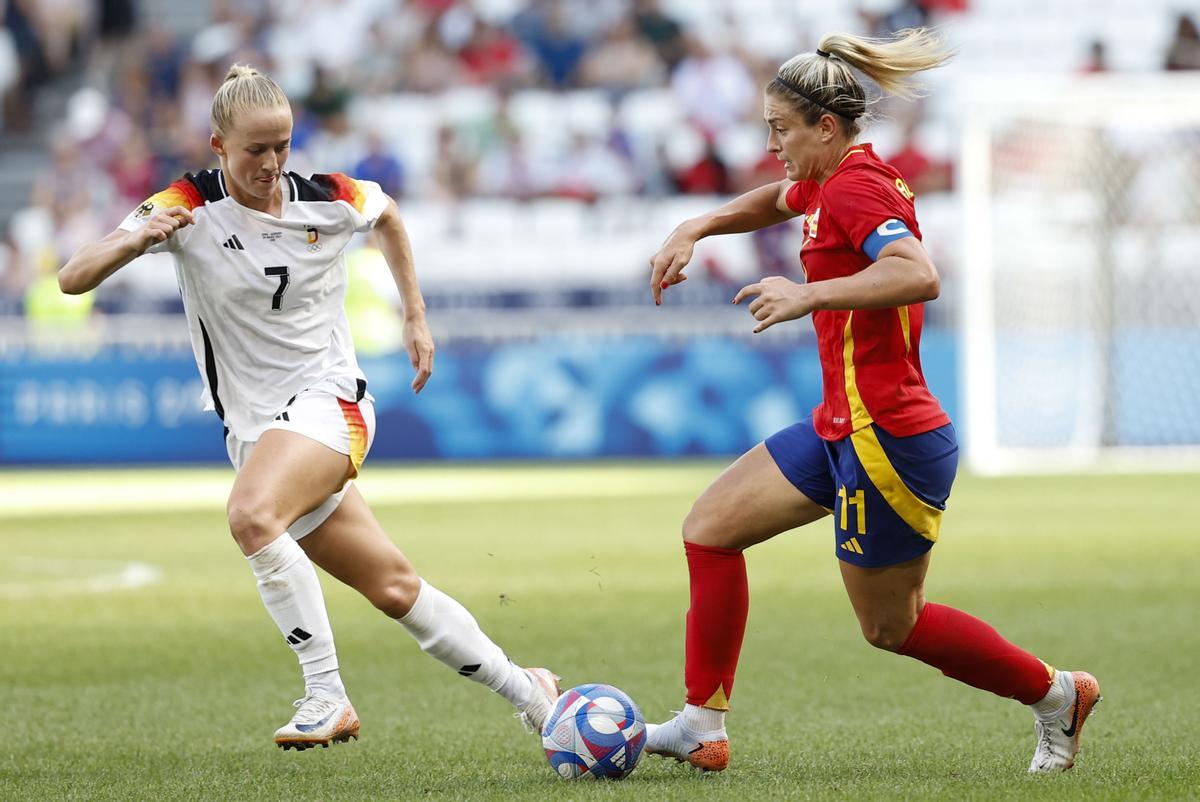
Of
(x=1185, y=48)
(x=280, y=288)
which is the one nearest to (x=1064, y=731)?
(x=280, y=288)

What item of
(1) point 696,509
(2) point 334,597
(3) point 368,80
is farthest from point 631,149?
(1) point 696,509

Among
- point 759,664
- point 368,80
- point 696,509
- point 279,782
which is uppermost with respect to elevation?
point 368,80

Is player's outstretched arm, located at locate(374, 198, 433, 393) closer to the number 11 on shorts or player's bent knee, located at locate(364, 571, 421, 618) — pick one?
player's bent knee, located at locate(364, 571, 421, 618)

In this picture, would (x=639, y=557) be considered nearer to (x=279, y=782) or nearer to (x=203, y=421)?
(x=279, y=782)

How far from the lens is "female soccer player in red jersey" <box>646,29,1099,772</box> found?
4707 mm

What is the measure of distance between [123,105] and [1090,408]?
42.8 ft

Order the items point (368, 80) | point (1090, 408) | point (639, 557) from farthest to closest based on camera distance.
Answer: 1. point (368, 80)
2. point (1090, 408)
3. point (639, 557)

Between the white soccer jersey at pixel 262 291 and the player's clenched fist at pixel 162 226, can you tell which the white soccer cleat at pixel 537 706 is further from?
the player's clenched fist at pixel 162 226

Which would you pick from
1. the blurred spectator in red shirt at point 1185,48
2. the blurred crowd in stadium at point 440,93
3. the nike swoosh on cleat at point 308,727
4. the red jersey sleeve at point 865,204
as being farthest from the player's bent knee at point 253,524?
the blurred spectator in red shirt at point 1185,48

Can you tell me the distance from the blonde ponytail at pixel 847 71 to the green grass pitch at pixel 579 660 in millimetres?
1736

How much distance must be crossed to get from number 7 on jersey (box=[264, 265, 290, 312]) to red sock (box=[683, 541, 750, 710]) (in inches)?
53.2

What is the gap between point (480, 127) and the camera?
22.5 meters

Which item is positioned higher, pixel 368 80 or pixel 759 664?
pixel 368 80

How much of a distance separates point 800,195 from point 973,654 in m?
1.33
